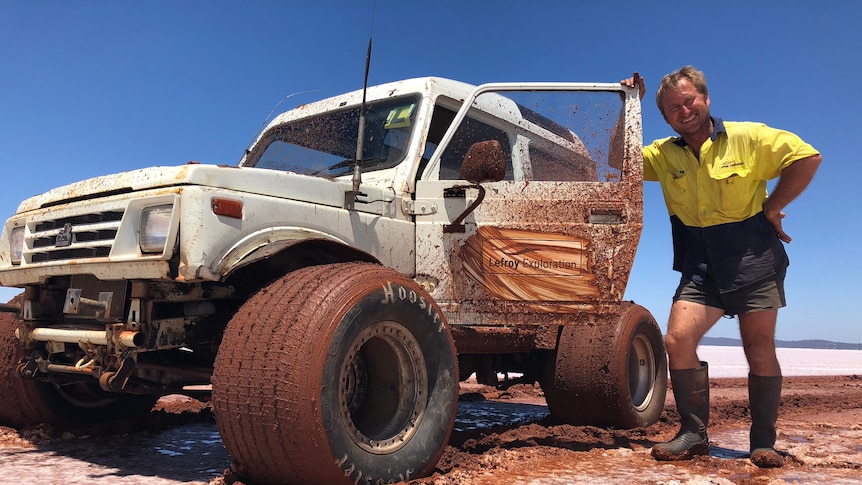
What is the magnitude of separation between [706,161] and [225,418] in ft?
9.13

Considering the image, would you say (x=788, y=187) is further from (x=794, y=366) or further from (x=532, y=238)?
(x=794, y=366)

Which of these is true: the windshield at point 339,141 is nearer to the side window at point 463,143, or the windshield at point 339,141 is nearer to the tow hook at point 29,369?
the side window at point 463,143

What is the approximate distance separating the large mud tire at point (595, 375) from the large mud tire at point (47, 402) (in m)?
2.88

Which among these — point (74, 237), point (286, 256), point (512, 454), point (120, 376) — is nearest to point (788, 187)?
point (512, 454)

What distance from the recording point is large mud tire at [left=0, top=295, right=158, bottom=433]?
398 centimetres

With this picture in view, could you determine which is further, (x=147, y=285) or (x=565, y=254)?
(x=565, y=254)

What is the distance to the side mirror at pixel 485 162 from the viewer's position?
345 centimetres

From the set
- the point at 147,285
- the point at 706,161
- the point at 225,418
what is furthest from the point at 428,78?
the point at 225,418

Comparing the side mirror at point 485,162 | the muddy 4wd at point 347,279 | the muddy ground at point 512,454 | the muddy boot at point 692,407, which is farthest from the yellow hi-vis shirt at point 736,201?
the side mirror at point 485,162

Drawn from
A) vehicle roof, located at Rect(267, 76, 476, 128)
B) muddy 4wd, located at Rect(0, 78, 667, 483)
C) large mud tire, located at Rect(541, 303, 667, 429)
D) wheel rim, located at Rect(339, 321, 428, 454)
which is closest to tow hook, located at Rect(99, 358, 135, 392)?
muddy 4wd, located at Rect(0, 78, 667, 483)

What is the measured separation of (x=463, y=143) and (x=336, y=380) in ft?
6.70

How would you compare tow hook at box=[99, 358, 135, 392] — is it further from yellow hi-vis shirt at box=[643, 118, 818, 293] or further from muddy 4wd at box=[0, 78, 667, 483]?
yellow hi-vis shirt at box=[643, 118, 818, 293]

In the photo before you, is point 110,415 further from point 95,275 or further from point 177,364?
point 95,275

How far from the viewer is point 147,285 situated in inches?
119
